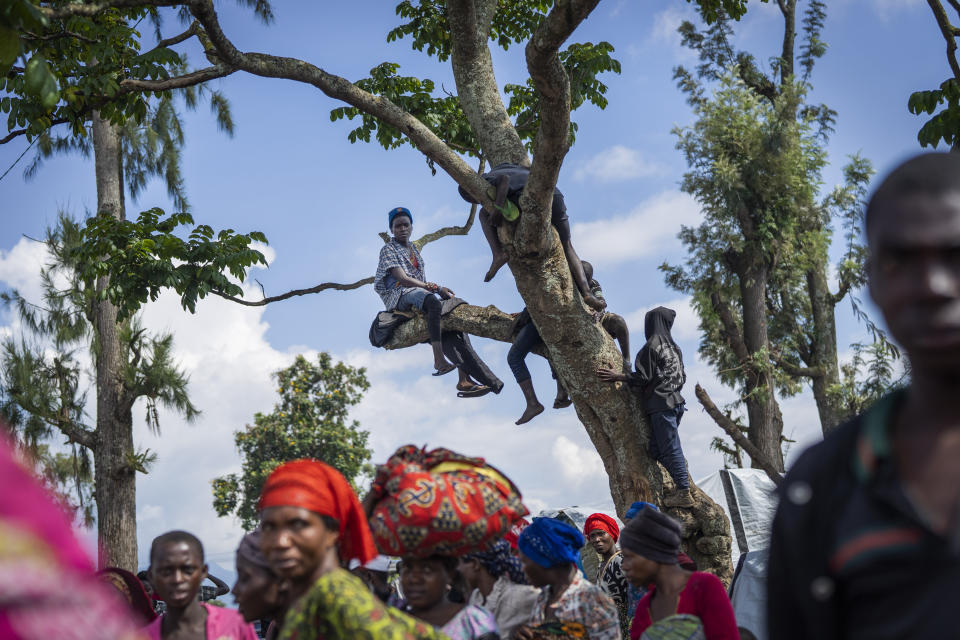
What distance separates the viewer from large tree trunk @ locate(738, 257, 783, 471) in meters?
17.1

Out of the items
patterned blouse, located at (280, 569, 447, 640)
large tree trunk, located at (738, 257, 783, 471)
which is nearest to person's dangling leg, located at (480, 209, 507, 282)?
patterned blouse, located at (280, 569, 447, 640)

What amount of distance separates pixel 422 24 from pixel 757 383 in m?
10.4

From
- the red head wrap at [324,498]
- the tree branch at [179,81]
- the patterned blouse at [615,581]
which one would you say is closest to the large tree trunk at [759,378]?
the patterned blouse at [615,581]

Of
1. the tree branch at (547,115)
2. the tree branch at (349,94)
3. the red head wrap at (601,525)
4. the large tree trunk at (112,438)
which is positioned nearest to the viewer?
the tree branch at (547,115)

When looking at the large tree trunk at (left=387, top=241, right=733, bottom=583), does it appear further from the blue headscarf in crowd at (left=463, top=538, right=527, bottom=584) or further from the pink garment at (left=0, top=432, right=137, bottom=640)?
the pink garment at (left=0, top=432, right=137, bottom=640)

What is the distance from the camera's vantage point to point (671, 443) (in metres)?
8.02

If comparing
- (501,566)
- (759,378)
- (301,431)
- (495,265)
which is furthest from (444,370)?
(301,431)

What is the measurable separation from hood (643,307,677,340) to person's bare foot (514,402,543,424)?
136 centimetres

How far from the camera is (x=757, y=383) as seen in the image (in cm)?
1767

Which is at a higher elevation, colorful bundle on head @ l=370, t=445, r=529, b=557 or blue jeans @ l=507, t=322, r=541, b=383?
blue jeans @ l=507, t=322, r=541, b=383

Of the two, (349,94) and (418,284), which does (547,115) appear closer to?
(349,94)

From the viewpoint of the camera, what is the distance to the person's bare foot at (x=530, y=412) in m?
8.87

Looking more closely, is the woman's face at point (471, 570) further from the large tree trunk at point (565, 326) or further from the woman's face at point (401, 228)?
the woman's face at point (401, 228)

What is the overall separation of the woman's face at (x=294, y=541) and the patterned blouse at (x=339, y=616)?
0.88ft
